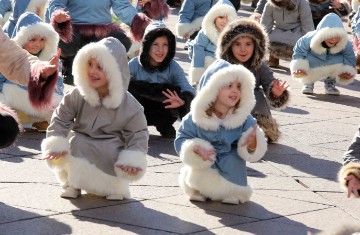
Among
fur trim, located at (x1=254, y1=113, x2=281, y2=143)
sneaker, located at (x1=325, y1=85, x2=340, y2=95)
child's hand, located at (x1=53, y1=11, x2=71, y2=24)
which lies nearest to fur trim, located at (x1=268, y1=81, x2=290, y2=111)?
fur trim, located at (x1=254, y1=113, x2=281, y2=143)

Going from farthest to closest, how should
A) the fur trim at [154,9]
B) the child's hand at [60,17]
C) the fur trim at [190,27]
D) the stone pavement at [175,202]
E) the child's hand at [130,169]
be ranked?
the fur trim at [154,9] < the fur trim at [190,27] < the child's hand at [60,17] < the child's hand at [130,169] < the stone pavement at [175,202]

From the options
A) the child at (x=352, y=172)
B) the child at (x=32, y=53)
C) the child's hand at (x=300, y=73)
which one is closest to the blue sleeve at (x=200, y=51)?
the child's hand at (x=300, y=73)

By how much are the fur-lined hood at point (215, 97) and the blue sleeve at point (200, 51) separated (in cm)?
446

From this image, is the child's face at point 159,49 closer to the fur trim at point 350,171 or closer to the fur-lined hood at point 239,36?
the fur-lined hood at point 239,36

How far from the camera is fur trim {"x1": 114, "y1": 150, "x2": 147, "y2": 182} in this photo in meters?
7.06

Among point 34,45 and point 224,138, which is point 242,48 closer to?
point 224,138

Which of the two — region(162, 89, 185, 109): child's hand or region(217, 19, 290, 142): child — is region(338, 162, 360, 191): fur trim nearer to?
region(162, 89, 185, 109): child's hand

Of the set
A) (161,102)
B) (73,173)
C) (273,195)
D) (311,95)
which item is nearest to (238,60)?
(161,102)

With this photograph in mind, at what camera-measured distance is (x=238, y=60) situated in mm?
9023

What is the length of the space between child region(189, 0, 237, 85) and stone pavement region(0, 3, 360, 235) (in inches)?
91.0

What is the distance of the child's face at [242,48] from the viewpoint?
8.94m

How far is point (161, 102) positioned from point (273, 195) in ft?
7.19

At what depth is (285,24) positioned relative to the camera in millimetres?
14758

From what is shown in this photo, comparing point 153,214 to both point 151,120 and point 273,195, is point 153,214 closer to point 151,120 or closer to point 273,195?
point 273,195
